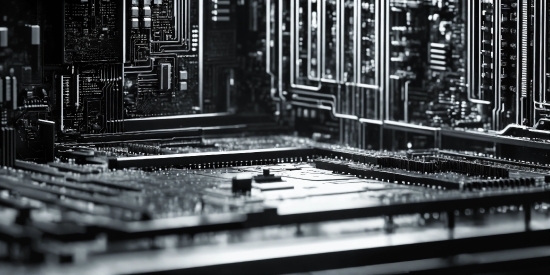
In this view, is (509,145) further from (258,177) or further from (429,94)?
(258,177)

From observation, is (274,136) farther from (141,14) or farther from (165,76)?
(141,14)

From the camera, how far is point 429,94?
6988 millimetres

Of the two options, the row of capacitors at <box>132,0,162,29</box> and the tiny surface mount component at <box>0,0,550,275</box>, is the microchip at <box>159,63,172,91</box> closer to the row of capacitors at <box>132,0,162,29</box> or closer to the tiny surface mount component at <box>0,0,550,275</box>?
the tiny surface mount component at <box>0,0,550,275</box>

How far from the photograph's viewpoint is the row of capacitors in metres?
6.67

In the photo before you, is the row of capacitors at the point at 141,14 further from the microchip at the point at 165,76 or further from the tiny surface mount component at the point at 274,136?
the microchip at the point at 165,76

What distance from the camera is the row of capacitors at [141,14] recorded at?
21.9 ft

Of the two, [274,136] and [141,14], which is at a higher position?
[141,14]

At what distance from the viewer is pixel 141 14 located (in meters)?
6.73

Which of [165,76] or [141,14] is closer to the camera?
[141,14]

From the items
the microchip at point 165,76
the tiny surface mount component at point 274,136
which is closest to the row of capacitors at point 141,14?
the tiny surface mount component at point 274,136

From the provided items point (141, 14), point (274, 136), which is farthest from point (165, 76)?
point (274, 136)

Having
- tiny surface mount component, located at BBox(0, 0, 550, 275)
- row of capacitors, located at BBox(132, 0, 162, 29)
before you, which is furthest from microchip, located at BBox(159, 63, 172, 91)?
row of capacitors, located at BBox(132, 0, 162, 29)

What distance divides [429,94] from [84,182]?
9.16 feet

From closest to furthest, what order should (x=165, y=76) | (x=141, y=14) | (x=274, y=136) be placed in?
(x=141, y=14), (x=165, y=76), (x=274, y=136)
